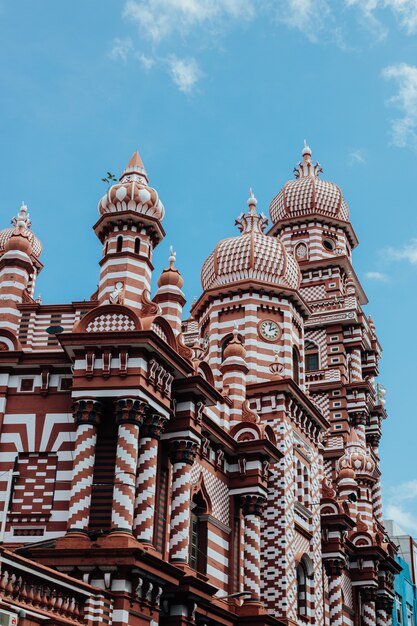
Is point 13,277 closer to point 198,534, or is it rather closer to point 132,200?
point 132,200

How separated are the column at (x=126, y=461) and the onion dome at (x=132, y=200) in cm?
747

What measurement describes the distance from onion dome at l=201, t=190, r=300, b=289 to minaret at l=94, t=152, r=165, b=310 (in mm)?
10418

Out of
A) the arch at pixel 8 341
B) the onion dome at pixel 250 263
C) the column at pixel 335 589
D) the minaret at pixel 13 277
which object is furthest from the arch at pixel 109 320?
the column at pixel 335 589

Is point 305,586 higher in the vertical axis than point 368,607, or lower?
lower

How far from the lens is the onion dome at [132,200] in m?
28.8

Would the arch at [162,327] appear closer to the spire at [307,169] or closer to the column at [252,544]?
the column at [252,544]

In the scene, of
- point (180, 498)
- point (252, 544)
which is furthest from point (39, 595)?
point (252, 544)

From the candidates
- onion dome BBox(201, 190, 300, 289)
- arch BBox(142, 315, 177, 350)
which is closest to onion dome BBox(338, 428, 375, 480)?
onion dome BBox(201, 190, 300, 289)

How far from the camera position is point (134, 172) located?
99.1ft

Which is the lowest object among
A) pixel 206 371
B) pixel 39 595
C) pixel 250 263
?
pixel 39 595

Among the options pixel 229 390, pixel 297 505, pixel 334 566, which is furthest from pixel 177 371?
pixel 334 566

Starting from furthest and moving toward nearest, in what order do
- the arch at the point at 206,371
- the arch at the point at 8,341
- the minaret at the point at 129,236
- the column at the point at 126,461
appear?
the arch at the point at 206,371 < the minaret at the point at 129,236 < the arch at the point at 8,341 < the column at the point at 126,461

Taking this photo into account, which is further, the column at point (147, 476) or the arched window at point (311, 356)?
the arched window at point (311, 356)

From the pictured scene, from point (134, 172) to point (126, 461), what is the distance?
1087 cm
